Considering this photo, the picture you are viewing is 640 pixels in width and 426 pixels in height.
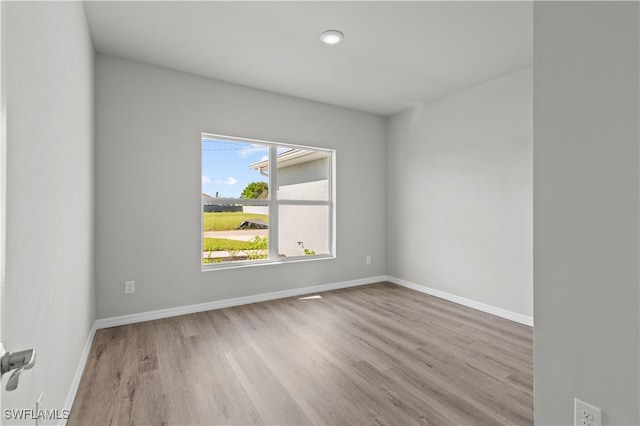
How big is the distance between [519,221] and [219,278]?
332cm

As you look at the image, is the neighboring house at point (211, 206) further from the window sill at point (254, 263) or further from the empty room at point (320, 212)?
the window sill at point (254, 263)

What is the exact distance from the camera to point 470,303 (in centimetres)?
373

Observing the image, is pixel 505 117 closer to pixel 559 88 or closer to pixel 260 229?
pixel 559 88

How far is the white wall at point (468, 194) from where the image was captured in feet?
10.8

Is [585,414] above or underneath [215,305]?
above

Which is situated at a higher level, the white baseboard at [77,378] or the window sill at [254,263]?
the window sill at [254,263]

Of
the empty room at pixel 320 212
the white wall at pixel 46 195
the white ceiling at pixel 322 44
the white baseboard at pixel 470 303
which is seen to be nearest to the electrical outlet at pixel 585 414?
the empty room at pixel 320 212

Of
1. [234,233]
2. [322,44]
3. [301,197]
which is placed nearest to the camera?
[322,44]

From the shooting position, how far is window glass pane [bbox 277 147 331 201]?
13.6 ft

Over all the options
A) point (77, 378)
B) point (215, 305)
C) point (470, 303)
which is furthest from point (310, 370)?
point (470, 303)

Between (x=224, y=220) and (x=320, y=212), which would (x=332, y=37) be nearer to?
(x=224, y=220)

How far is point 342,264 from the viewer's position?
456 centimetres

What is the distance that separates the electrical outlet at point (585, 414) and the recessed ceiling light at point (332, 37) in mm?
2783

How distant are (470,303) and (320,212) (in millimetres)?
2235
